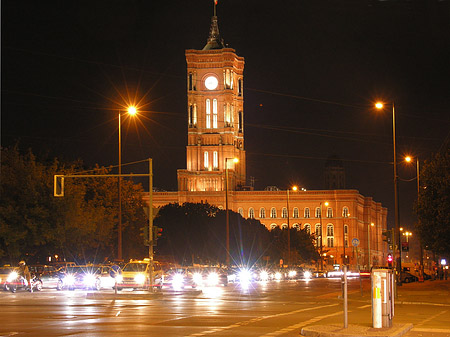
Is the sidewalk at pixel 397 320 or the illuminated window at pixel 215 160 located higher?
the illuminated window at pixel 215 160

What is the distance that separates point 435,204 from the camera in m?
49.7

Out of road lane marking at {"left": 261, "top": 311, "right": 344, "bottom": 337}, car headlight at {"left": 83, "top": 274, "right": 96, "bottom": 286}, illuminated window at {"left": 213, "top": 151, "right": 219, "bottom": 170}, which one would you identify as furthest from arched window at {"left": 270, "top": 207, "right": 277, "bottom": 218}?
road lane marking at {"left": 261, "top": 311, "right": 344, "bottom": 337}

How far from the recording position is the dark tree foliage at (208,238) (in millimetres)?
107188

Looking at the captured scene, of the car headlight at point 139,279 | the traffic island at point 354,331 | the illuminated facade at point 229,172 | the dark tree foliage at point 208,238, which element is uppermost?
the illuminated facade at point 229,172

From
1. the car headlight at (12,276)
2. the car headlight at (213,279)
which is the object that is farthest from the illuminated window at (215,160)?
the car headlight at (12,276)

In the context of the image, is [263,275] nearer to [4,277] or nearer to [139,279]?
[139,279]

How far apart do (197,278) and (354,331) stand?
35731 millimetres

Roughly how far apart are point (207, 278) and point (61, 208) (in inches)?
450

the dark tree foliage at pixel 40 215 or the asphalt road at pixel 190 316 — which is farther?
the dark tree foliage at pixel 40 215

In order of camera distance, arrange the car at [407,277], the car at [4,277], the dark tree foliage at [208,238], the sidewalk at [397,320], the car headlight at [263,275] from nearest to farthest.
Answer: the sidewalk at [397,320] → the car at [4,277] → the car at [407,277] → the car headlight at [263,275] → the dark tree foliage at [208,238]

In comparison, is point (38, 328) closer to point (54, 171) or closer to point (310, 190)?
point (54, 171)

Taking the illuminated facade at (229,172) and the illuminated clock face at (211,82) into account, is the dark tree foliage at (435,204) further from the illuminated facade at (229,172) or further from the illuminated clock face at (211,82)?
the illuminated clock face at (211,82)

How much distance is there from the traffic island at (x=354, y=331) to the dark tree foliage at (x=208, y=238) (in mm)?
81915

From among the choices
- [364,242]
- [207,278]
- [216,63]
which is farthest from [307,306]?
[364,242]
